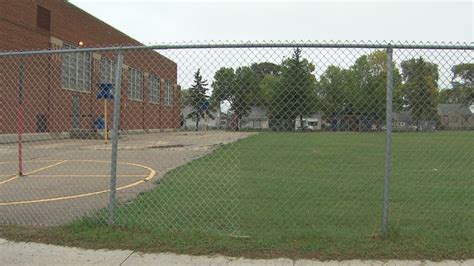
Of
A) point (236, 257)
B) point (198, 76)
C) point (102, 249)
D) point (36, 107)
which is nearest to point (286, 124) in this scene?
point (198, 76)

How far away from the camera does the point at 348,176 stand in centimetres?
1177

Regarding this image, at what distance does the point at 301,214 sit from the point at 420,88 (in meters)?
2.64

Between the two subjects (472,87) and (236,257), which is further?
(472,87)

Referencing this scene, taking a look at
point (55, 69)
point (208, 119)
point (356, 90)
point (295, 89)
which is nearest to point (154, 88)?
point (208, 119)

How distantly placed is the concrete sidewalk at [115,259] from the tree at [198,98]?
190 centimetres

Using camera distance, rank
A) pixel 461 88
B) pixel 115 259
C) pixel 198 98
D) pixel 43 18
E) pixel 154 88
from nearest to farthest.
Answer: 1. pixel 115 259
2. pixel 461 88
3. pixel 198 98
4. pixel 154 88
5. pixel 43 18

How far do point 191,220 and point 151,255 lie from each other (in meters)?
1.75

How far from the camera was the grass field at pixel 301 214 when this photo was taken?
5.38 meters

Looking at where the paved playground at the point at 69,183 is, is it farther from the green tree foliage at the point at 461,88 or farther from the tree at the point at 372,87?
the green tree foliage at the point at 461,88

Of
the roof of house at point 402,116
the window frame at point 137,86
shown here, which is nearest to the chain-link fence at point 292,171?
the roof of house at point 402,116

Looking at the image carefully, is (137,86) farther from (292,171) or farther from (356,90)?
(356,90)

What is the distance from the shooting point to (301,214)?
23.9 feet

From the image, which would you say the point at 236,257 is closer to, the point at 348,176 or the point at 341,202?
the point at 341,202

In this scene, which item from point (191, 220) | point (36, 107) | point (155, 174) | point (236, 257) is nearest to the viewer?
point (236, 257)
